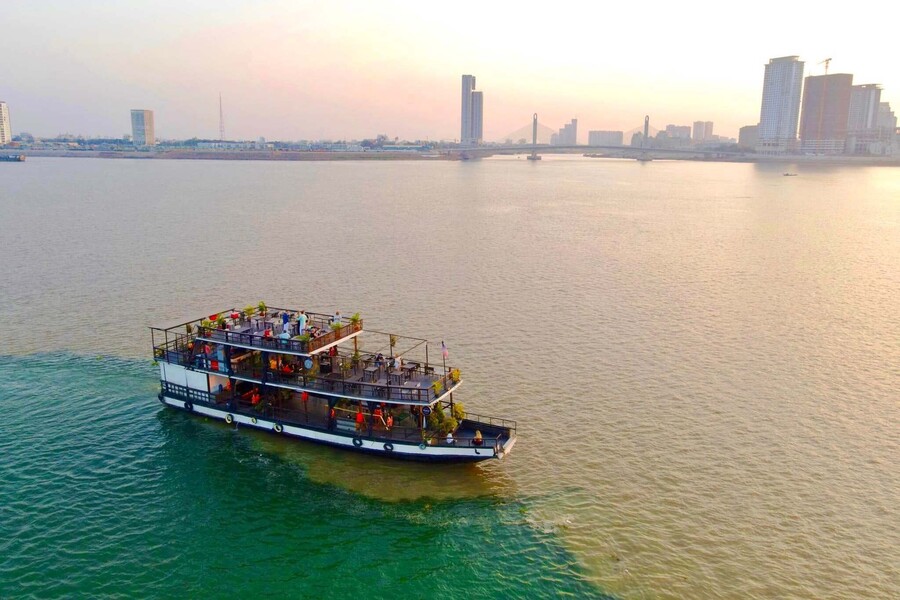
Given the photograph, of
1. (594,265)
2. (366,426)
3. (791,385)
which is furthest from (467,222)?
(366,426)

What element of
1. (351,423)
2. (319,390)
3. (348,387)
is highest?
(348,387)

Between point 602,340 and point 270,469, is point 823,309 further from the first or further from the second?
point 270,469

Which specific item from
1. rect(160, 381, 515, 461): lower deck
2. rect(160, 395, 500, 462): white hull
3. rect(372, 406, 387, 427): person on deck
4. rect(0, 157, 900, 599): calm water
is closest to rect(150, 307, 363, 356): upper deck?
rect(160, 381, 515, 461): lower deck

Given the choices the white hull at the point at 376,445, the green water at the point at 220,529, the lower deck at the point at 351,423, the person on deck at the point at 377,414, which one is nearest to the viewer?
the green water at the point at 220,529

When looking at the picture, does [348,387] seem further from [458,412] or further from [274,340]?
[458,412]

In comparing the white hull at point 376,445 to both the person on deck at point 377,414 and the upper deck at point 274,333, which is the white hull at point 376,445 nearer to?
the person on deck at point 377,414

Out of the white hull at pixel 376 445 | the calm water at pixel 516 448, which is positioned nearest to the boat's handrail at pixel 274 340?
the white hull at pixel 376 445

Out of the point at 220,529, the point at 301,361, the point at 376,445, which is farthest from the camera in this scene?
the point at 301,361

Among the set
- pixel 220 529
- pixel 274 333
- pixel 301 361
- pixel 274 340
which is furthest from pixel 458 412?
pixel 220 529
